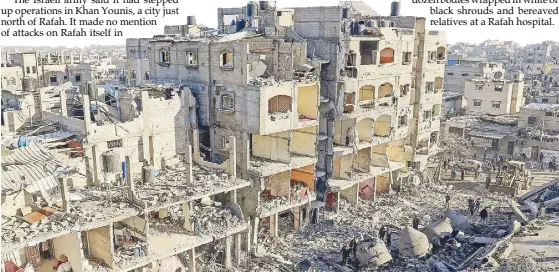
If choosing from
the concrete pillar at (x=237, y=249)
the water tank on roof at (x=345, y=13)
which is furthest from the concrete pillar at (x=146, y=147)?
the water tank on roof at (x=345, y=13)

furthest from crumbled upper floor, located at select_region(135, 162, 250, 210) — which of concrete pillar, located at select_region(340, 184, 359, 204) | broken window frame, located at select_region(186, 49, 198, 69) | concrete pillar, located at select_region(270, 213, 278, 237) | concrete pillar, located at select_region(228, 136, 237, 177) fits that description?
concrete pillar, located at select_region(340, 184, 359, 204)

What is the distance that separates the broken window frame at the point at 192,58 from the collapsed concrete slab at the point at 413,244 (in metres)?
17.2

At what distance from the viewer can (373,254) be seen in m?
26.9

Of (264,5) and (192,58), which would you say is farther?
(264,5)

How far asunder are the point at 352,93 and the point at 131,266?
19.4 meters

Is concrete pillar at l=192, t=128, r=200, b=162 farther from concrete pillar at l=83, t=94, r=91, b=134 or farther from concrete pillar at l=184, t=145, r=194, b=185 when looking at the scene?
concrete pillar at l=83, t=94, r=91, b=134

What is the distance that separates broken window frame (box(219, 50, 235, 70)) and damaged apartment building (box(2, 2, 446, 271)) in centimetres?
11

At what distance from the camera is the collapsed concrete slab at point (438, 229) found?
3012cm

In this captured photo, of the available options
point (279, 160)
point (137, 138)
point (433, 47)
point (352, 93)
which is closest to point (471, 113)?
point (433, 47)

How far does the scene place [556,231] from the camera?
2778 cm

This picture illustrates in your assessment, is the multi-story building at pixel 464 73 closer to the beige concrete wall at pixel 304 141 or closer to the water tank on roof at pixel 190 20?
the water tank on roof at pixel 190 20

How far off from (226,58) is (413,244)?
16.4 m

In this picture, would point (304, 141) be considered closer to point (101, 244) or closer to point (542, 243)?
point (542, 243)

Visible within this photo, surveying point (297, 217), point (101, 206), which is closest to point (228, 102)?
point (297, 217)
